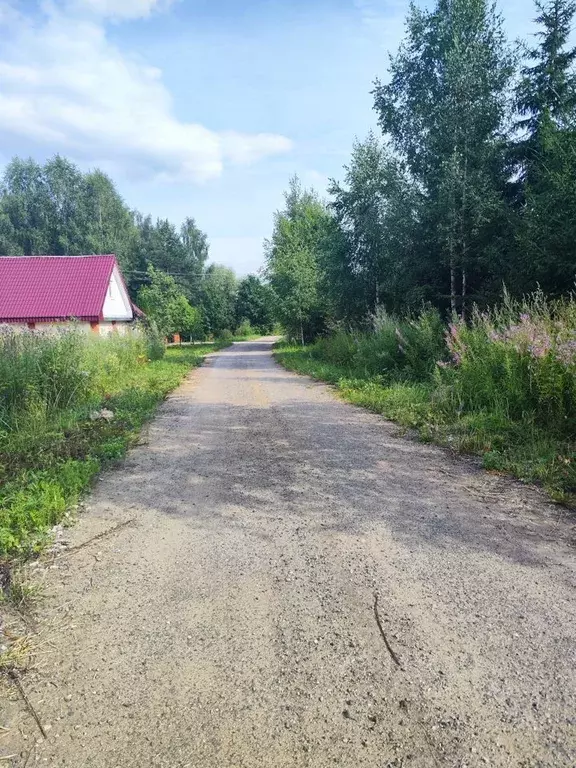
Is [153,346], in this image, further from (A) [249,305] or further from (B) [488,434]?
(A) [249,305]

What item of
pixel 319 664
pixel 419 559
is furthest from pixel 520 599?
pixel 319 664

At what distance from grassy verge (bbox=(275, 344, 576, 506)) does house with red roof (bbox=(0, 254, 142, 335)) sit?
1816 centimetres

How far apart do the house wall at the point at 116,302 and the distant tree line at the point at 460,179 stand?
13.2 meters

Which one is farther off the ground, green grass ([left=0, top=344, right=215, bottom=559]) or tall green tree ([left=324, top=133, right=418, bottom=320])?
tall green tree ([left=324, top=133, right=418, bottom=320])

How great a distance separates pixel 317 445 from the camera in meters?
6.33

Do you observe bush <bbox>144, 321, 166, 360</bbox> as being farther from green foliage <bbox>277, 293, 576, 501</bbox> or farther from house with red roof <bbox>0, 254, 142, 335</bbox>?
green foliage <bbox>277, 293, 576, 501</bbox>

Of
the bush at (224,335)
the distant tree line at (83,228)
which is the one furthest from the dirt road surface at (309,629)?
the bush at (224,335)

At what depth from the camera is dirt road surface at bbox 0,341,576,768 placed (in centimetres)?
190

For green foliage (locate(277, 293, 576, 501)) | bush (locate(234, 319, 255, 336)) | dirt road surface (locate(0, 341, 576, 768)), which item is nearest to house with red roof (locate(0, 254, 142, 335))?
green foliage (locate(277, 293, 576, 501))

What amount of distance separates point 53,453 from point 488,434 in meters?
5.58

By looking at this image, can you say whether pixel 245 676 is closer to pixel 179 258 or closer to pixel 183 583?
pixel 183 583

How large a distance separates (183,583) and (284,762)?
1447 millimetres

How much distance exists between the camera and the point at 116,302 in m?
29.0

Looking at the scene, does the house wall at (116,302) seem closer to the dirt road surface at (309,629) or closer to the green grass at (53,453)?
the green grass at (53,453)
